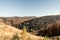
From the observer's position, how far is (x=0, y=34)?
9883mm

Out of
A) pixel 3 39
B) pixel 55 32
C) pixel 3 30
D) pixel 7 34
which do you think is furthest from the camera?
pixel 55 32

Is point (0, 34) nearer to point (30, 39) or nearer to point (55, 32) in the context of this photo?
point (30, 39)

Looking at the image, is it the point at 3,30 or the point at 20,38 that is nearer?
the point at 20,38

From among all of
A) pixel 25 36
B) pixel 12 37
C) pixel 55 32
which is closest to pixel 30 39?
pixel 25 36

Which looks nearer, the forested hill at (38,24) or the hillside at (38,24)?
the hillside at (38,24)

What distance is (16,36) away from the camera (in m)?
9.45

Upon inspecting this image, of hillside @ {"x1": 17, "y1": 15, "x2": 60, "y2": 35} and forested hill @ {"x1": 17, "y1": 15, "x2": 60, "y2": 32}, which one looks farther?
forested hill @ {"x1": 17, "y1": 15, "x2": 60, "y2": 32}

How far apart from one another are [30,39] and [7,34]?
4.85ft

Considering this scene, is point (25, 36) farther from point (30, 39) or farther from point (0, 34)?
point (0, 34)

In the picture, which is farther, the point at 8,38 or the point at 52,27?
the point at 52,27

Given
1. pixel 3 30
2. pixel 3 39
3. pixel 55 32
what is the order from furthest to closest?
pixel 55 32
pixel 3 30
pixel 3 39

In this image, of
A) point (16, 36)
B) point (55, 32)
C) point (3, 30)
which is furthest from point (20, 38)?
point (55, 32)

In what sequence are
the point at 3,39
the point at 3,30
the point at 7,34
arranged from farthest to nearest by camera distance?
1. the point at 3,30
2. the point at 7,34
3. the point at 3,39

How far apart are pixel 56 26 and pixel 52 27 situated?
116cm
